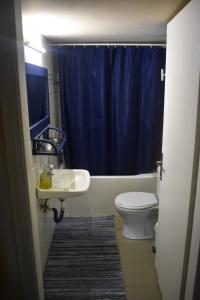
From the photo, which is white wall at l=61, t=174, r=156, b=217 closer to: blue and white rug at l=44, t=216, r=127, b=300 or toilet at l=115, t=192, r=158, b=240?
blue and white rug at l=44, t=216, r=127, b=300

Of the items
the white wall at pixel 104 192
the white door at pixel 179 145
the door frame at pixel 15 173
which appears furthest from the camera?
the white wall at pixel 104 192

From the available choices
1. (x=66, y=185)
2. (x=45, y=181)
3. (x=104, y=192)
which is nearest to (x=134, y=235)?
(x=104, y=192)

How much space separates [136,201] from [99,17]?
69.5 inches

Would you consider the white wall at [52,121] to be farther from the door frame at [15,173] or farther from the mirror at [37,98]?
the door frame at [15,173]

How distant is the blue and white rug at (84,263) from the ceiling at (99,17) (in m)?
2.05

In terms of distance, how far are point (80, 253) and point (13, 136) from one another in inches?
69.6

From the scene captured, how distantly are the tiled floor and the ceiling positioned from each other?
205 cm

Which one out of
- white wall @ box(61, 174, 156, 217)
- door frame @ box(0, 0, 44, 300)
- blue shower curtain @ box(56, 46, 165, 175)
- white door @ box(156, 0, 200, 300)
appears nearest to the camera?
door frame @ box(0, 0, 44, 300)

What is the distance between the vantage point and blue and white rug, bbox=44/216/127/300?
2.09 meters

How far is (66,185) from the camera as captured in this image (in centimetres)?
234

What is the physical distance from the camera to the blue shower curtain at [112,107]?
295 centimetres

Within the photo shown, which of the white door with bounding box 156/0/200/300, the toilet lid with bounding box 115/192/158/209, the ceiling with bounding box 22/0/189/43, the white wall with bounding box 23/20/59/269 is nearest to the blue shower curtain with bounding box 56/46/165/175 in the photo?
the white wall with bounding box 23/20/59/269

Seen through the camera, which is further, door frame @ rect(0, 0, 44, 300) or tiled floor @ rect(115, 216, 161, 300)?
tiled floor @ rect(115, 216, 161, 300)

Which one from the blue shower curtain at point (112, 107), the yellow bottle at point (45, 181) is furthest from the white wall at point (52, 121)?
the blue shower curtain at point (112, 107)
